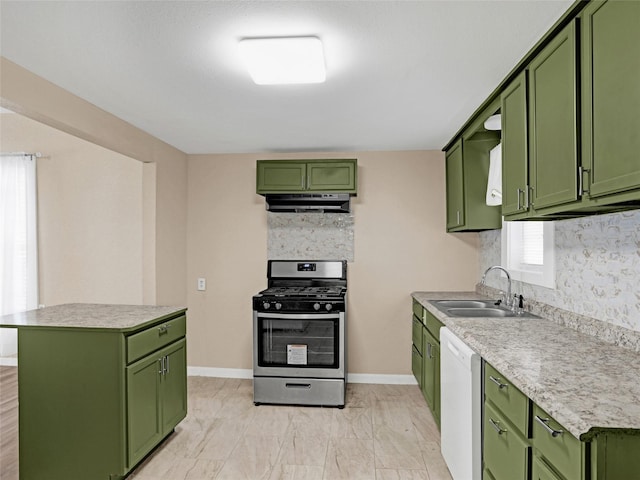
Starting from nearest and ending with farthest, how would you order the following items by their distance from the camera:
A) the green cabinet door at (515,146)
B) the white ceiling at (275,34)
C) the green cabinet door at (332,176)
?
the white ceiling at (275,34), the green cabinet door at (515,146), the green cabinet door at (332,176)

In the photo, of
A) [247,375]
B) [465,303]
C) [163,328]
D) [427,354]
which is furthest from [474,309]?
[247,375]

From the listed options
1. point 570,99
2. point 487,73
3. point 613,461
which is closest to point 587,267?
point 570,99

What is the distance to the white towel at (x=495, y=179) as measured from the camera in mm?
3050

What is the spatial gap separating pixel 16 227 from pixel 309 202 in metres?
2.95

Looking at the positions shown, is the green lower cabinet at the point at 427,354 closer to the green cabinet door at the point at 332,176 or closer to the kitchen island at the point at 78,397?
the green cabinet door at the point at 332,176

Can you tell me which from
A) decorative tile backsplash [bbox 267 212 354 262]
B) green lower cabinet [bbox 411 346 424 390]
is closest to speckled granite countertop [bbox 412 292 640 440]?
green lower cabinet [bbox 411 346 424 390]

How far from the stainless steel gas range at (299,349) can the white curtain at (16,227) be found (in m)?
2.45

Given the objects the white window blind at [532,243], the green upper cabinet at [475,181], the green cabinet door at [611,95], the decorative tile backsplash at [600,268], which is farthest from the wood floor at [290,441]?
the green cabinet door at [611,95]

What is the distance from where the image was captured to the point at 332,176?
13.4 ft

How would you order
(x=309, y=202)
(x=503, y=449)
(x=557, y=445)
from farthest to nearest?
(x=309, y=202) < (x=503, y=449) < (x=557, y=445)

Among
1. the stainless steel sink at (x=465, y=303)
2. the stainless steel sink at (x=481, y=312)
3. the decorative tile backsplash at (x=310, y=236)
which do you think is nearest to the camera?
the stainless steel sink at (x=481, y=312)

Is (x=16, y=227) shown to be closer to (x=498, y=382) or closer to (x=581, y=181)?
(x=498, y=382)

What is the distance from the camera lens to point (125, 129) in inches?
134

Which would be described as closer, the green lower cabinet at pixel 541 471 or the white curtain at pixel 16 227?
the green lower cabinet at pixel 541 471
